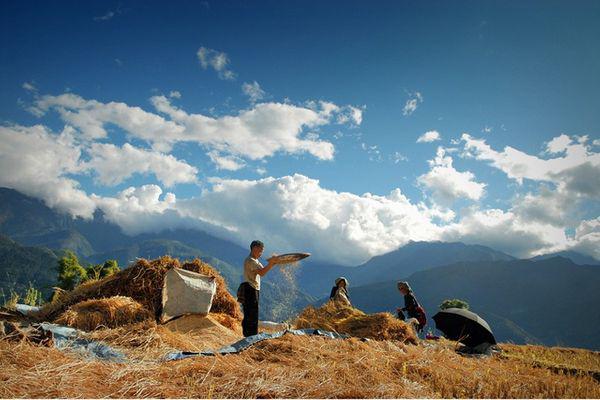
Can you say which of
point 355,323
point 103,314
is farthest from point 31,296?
point 355,323

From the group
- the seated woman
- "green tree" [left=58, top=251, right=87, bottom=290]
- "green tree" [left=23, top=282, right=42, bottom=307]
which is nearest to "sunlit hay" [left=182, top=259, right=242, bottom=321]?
the seated woman

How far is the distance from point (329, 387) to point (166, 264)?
25.7ft

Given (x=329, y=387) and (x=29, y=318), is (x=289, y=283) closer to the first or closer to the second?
(x=329, y=387)

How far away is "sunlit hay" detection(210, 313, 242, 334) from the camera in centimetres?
923

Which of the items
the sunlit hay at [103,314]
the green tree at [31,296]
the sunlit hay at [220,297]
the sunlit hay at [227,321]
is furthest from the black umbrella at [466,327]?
the green tree at [31,296]

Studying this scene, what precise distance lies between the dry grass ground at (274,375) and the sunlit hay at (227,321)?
11.8 ft

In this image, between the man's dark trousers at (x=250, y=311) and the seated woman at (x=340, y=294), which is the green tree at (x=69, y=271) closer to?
the seated woman at (x=340, y=294)

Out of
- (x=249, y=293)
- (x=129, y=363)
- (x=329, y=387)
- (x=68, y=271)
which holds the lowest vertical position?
(x=68, y=271)

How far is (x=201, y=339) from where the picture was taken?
287 inches

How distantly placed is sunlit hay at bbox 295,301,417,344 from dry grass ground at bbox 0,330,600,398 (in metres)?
2.29

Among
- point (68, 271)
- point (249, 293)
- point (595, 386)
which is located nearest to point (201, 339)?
point (249, 293)

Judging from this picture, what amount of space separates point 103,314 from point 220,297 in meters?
3.56

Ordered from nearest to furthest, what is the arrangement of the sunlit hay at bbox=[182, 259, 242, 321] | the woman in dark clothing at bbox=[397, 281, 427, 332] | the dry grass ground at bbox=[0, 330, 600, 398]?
the dry grass ground at bbox=[0, 330, 600, 398], the woman in dark clothing at bbox=[397, 281, 427, 332], the sunlit hay at bbox=[182, 259, 242, 321]

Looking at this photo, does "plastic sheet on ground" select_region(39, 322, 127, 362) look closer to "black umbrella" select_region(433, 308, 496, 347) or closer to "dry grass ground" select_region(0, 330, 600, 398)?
"dry grass ground" select_region(0, 330, 600, 398)
